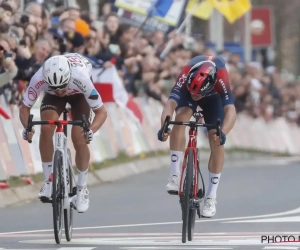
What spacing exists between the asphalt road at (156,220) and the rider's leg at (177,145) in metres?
0.51

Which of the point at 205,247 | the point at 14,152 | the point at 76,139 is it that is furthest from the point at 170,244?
the point at 14,152

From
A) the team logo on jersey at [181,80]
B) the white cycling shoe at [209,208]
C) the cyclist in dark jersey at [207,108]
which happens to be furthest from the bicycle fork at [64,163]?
the white cycling shoe at [209,208]

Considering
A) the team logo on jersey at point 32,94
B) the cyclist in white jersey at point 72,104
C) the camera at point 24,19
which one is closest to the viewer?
the cyclist in white jersey at point 72,104

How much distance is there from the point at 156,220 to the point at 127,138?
379 inches

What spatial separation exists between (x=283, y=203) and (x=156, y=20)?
12689mm

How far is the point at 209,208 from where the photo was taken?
470 inches

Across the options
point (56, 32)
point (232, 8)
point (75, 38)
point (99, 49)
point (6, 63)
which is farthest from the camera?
point (232, 8)

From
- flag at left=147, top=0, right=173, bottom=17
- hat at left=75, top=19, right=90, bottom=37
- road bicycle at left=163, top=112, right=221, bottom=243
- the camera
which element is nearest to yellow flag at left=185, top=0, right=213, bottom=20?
flag at left=147, top=0, right=173, bottom=17

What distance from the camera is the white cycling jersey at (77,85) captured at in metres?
11.6

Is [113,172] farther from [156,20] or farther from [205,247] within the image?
[205,247]

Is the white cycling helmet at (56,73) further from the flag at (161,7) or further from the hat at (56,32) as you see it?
the flag at (161,7)

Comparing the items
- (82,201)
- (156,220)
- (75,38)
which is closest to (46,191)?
(82,201)

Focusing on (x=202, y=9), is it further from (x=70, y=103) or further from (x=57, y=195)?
(x=57, y=195)

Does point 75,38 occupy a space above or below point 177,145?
below
